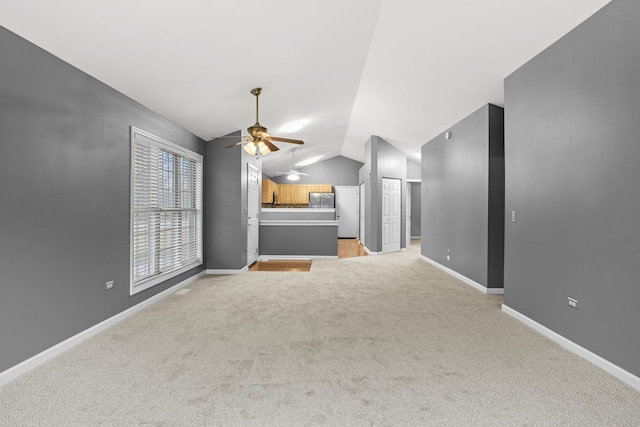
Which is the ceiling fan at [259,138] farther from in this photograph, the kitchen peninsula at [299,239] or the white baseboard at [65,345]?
the kitchen peninsula at [299,239]

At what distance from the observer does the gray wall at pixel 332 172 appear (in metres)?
11.4

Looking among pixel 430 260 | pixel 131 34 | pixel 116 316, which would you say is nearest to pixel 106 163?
pixel 131 34

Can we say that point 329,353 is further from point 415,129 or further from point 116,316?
point 415,129

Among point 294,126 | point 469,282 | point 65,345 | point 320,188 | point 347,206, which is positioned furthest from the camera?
point 347,206

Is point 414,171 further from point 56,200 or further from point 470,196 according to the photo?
point 56,200

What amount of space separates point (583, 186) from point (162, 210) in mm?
4411

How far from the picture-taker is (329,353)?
2396mm

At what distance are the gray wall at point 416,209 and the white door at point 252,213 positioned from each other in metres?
6.50

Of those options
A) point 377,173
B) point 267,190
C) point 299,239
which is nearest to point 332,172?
point 267,190

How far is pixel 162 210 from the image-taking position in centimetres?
393

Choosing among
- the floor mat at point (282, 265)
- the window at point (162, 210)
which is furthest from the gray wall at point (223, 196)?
the floor mat at point (282, 265)

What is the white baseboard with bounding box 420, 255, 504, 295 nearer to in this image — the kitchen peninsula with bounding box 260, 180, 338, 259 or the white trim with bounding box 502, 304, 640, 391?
the white trim with bounding box 502, 304, 640, 391

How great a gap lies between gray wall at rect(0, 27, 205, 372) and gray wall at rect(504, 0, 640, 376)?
4.15 m

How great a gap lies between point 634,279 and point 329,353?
2146 millimetres
